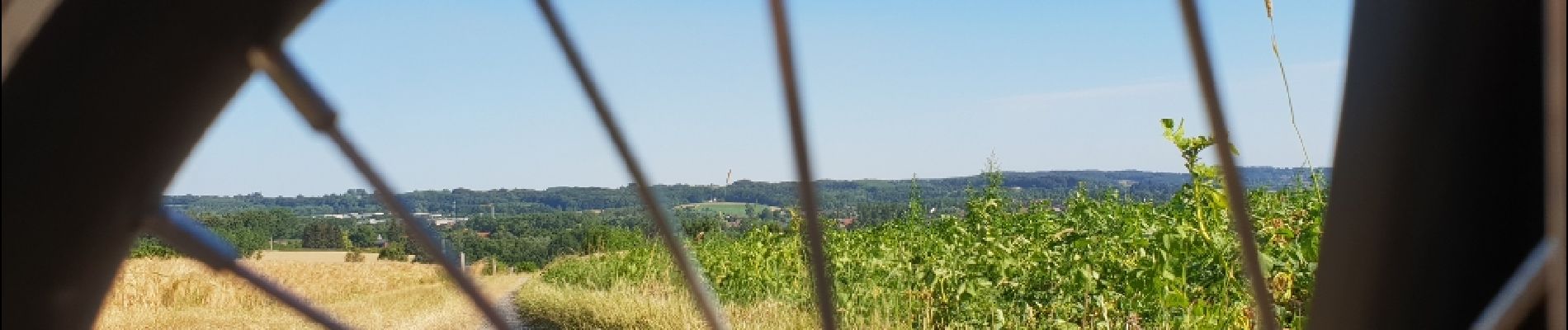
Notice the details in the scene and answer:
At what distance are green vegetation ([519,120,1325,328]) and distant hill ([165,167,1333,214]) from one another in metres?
0.20

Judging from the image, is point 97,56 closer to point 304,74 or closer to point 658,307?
point 304,74

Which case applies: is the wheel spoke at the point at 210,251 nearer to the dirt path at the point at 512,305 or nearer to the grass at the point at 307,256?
the dirt path at the point at 512,305

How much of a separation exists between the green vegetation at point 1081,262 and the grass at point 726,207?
220cm

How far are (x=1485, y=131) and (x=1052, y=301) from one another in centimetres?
205

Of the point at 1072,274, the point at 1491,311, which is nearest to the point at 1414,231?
the point at 1491,311

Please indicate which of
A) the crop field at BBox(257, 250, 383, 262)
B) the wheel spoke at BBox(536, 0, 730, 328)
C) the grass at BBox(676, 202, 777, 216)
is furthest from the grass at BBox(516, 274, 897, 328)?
the crop field at BBox(257, 250, 383, 262)

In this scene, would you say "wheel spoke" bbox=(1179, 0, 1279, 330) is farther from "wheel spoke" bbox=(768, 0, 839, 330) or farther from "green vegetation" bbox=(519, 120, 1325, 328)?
"green vegetation" bbox=(519, 120, 1325, 328)

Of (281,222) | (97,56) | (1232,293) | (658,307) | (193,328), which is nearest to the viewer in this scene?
(97,56)

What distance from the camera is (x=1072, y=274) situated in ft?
6.97

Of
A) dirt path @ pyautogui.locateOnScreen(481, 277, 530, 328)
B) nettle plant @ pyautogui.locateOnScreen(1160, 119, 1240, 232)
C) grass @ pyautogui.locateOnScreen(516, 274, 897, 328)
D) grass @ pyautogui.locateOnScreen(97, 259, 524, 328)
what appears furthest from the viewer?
grass @ pyautogui.locateOnScreen(97, 259, 524, 328)

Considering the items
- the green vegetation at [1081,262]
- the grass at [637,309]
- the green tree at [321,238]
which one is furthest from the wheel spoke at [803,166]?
Result: the green tree at [321,238]

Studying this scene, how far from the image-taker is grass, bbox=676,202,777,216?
537 centimetres

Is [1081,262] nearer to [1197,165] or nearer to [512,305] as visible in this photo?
[1197,165]

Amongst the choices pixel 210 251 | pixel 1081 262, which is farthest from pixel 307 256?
pixel 210 251
